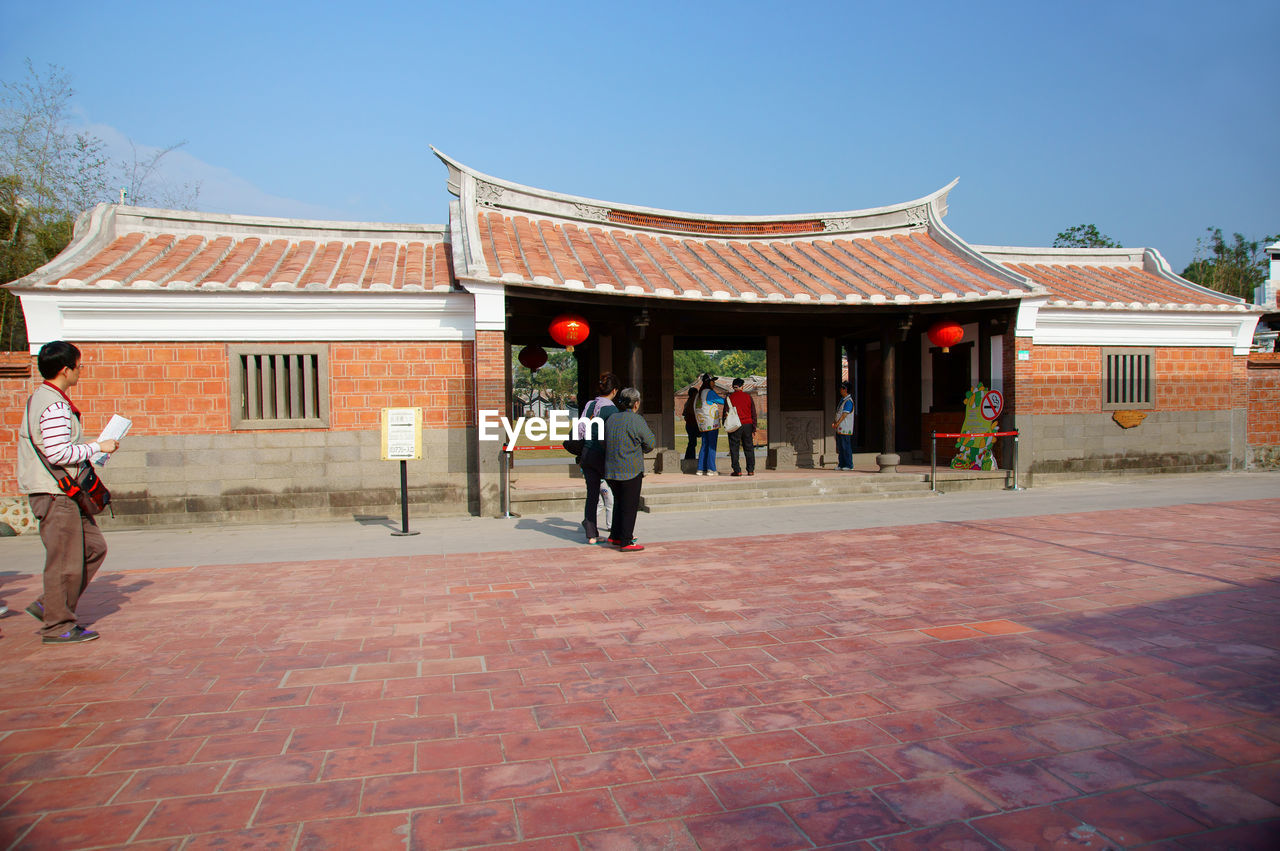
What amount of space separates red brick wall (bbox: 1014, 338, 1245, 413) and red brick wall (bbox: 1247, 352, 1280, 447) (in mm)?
418

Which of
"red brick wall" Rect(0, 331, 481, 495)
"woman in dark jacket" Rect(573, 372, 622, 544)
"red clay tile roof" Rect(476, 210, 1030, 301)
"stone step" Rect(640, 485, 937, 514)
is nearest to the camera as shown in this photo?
"woman in dark jacket" Rect(573, 372, 622, 544)

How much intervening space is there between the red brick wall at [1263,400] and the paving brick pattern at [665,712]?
9.32 m

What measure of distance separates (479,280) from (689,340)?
6151mm

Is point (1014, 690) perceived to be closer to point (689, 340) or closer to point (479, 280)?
point (479, 280)

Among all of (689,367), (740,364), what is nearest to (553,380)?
(689,367)

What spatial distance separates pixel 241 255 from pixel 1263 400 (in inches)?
670

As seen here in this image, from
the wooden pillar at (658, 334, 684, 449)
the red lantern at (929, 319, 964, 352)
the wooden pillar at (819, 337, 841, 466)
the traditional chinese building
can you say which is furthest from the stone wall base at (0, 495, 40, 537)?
the red lantern at (929, 319, 964, 352)

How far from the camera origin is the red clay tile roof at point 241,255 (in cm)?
902

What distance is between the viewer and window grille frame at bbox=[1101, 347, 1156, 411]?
12.2 m

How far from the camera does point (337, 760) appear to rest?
2.88 meters

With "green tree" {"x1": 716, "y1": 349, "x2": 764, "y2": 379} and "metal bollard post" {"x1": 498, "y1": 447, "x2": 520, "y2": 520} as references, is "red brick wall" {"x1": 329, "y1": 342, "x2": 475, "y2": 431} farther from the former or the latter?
"green tree" {"x1": 716, "y1": 349, "x2": 764, "y2": 379}

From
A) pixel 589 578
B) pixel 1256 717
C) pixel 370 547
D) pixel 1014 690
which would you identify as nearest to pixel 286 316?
pixel 370 547

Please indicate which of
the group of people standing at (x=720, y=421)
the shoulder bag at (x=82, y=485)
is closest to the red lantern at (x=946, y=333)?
the group of people standing at (x=720, y=421)

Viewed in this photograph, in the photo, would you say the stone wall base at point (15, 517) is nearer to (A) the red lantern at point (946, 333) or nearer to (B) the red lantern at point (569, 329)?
(B) the red lantern at point (569, 329)
